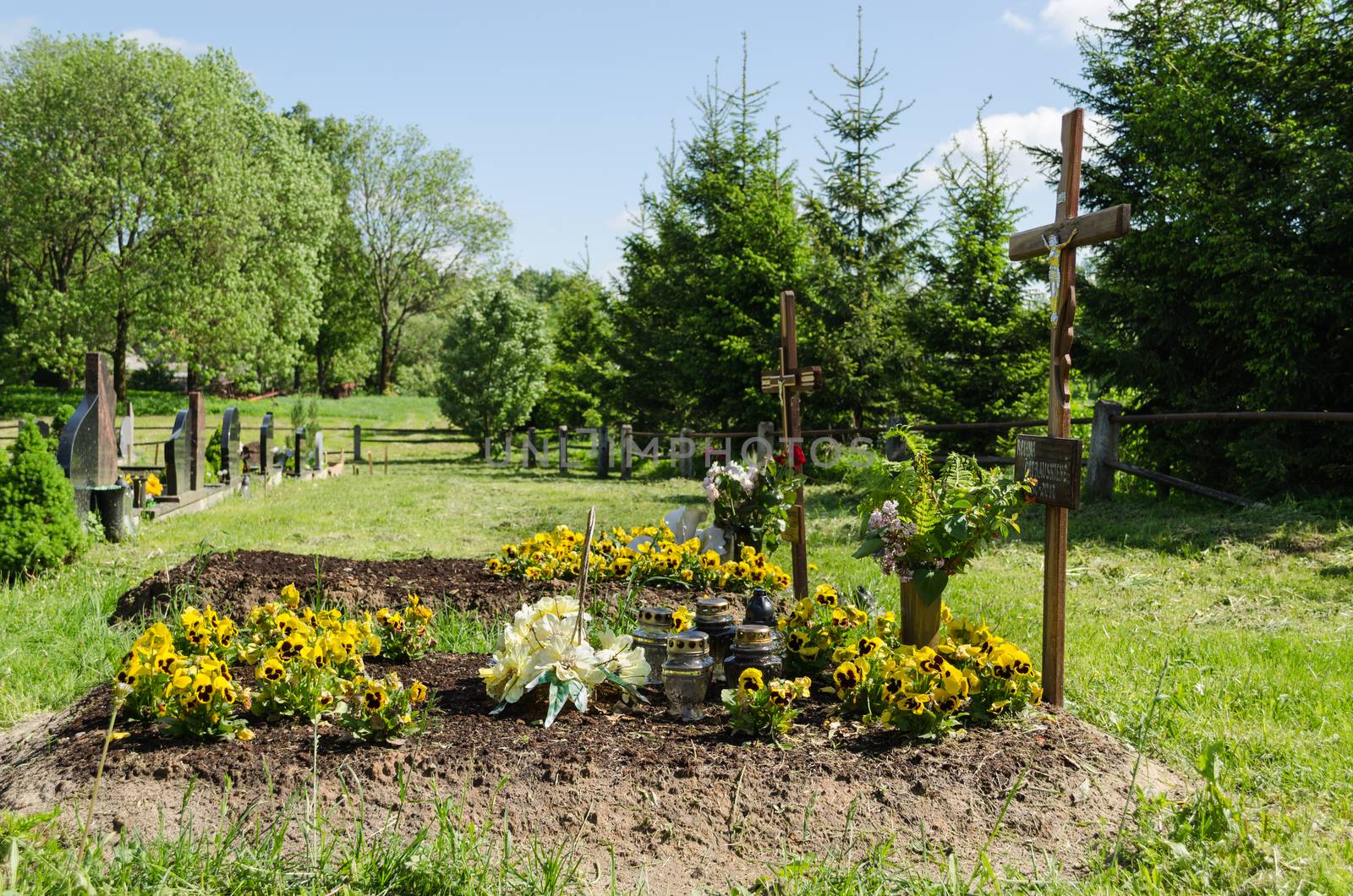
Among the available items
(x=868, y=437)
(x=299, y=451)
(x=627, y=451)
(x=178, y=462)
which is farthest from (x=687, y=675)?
(x=627, y=451)

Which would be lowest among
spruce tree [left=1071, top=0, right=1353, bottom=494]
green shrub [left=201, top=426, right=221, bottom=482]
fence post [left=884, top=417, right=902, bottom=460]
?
green shrub [left=201, top=426, right=221, bottom=482]

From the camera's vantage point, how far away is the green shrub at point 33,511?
6.85 m

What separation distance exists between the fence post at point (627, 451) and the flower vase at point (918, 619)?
15.1 m

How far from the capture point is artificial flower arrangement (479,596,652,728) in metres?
3.75

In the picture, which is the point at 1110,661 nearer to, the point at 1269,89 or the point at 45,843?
the point at 45,843

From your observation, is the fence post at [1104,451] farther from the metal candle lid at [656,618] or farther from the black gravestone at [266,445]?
the black gravestone at [266,445]

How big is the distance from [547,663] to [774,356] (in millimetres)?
13211

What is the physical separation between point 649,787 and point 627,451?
1627 centimetres

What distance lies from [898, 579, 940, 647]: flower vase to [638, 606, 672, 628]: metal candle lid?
41.5 inches

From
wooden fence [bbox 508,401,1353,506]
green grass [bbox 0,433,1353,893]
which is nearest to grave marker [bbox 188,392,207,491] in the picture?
green grass [bbox 0,433,1353,893]

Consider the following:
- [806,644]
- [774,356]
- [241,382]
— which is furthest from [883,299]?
[241,382]

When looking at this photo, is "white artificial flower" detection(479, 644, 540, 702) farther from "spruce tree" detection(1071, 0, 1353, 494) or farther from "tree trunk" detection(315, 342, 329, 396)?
"tree trunk" detection(315, 342, 329, 396)

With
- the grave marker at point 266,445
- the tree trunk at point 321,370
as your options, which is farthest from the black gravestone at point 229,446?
the tree trunk at point 321,370

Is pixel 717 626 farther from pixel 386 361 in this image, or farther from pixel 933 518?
pixel 386 361
